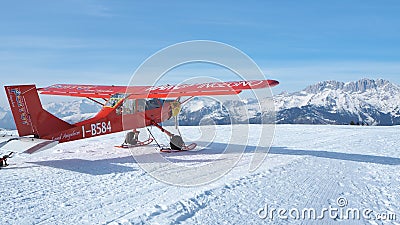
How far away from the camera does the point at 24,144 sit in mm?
7879

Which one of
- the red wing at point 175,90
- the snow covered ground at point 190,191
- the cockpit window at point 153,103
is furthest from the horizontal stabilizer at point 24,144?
the cockpit window at point 153,103

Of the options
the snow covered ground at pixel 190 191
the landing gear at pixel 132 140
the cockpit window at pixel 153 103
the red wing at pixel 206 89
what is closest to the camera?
the snow covered ground at pixel 190 191

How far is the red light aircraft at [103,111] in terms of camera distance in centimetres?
812

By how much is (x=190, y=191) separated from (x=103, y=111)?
5.83 meters

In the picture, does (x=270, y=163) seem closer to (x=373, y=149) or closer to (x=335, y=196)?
(x=335, y=196)

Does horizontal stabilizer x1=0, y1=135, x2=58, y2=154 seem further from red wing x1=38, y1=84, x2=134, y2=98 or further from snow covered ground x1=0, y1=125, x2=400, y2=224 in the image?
red wing x1=38, y1=84, x2=134, y2=98

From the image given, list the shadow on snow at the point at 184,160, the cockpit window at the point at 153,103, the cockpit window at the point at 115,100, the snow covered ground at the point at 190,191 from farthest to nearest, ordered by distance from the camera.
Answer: the cockpit window at the point at 153,103 < the cockpit window at the point at 115,100 < the shadow on snow at the point at 184,160 < the snow covered ground at the point at 190,191
